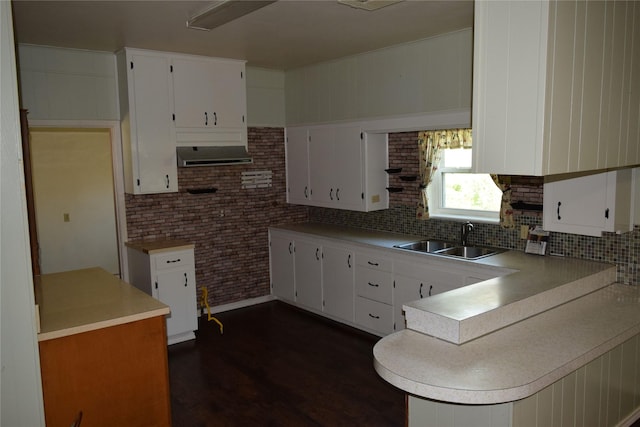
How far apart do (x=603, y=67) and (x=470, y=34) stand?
1764 millimetres

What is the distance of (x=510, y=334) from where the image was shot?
2623 millimetres

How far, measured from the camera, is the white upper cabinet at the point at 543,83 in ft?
6.91

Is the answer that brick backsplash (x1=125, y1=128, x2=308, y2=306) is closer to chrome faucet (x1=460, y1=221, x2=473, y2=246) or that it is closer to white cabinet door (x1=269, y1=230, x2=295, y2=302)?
white cabinet door (x1=269, y1=230, x2=295, y2=302)

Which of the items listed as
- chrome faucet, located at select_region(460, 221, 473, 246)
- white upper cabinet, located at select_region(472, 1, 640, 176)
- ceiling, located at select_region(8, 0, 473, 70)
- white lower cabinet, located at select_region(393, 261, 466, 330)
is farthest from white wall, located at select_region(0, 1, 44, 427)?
chrome faucet, located at select_region(460, 221, 473, 246)

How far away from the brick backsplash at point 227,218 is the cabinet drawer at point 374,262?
1.59 meters

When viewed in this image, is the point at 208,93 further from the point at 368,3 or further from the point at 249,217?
the point at 368,3

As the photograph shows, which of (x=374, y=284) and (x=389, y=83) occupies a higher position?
(x=389, y=83)

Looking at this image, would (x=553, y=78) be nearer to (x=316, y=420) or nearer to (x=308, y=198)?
(x=316, y=420)

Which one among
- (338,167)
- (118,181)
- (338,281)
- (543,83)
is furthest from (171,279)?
(543,83)

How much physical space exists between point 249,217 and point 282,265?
26.4 inches

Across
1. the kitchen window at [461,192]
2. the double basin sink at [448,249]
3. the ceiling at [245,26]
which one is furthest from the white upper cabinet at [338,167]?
the ceiling at [245,26]

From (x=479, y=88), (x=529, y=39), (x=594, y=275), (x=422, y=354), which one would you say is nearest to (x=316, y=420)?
(x=422, y=354)

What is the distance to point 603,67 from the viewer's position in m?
2.47

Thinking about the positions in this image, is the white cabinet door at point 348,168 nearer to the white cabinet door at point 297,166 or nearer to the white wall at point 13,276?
the white cabinet door at point 297,166
